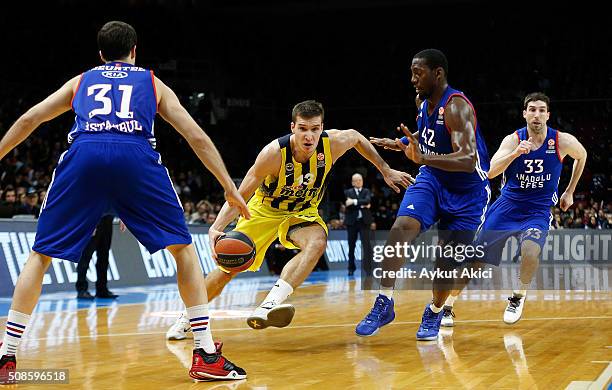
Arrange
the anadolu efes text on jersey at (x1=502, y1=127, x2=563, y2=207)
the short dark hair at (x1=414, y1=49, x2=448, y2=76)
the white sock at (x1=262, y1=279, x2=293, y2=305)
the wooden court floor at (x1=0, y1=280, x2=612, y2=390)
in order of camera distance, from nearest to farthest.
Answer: the wooden court floor at (x1=0, y1=280, x2=612, y2=390) < the white sock at (x1=262, y1=279, x2=293, y2=305) < the short dark hair at (x1=414, y1=49, x2=448, y2=76) < the anadolu efes text on jersey at (x1=502, y1=127, x2=563, y2=207)

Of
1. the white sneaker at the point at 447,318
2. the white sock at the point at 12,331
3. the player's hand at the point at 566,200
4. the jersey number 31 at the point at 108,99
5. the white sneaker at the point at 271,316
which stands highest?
the jersey number 31 at the point at 108,99

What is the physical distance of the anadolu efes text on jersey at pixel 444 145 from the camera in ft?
21.6

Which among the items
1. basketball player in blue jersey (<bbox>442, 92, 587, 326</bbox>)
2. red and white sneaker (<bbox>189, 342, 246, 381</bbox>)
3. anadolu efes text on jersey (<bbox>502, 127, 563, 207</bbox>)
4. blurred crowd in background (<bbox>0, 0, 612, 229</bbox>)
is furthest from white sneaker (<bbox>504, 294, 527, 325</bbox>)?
blurred crowd in background (<bbox>0, 0, 612, 229</bbox>)

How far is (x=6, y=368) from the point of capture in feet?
14.7

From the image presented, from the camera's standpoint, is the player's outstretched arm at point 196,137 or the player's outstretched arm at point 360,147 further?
the player's outstretched arm at point 360,147

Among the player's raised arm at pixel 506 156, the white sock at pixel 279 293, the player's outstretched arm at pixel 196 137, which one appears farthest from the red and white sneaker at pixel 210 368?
the player's raised arm at pixel 506 156

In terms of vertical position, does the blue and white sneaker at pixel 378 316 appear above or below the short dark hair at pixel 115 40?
below

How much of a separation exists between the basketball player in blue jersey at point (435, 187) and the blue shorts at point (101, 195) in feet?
7.96

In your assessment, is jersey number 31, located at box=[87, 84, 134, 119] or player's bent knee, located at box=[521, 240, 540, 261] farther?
player's bent knee, located at box=[521, 240, 540, 261]

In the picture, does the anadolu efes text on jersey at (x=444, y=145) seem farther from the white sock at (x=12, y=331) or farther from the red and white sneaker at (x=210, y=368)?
the white sock at (x=12, y=331)

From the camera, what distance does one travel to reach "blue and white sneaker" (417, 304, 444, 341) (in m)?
6.68

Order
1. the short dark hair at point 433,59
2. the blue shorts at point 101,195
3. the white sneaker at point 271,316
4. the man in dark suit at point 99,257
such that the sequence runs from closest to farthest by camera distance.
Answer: the blue shorts at point 101,195 < the white sneaker at point 271,316 < the short dark hair at point 433,59 < the man in dark suit at point 99,257

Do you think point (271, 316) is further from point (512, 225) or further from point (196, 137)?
point (512, 225)

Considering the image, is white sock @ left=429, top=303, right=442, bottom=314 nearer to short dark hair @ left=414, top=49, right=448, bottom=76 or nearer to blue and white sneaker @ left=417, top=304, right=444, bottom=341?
blue and white sneaker @ left=417, top=304, right=444, bottom=341
